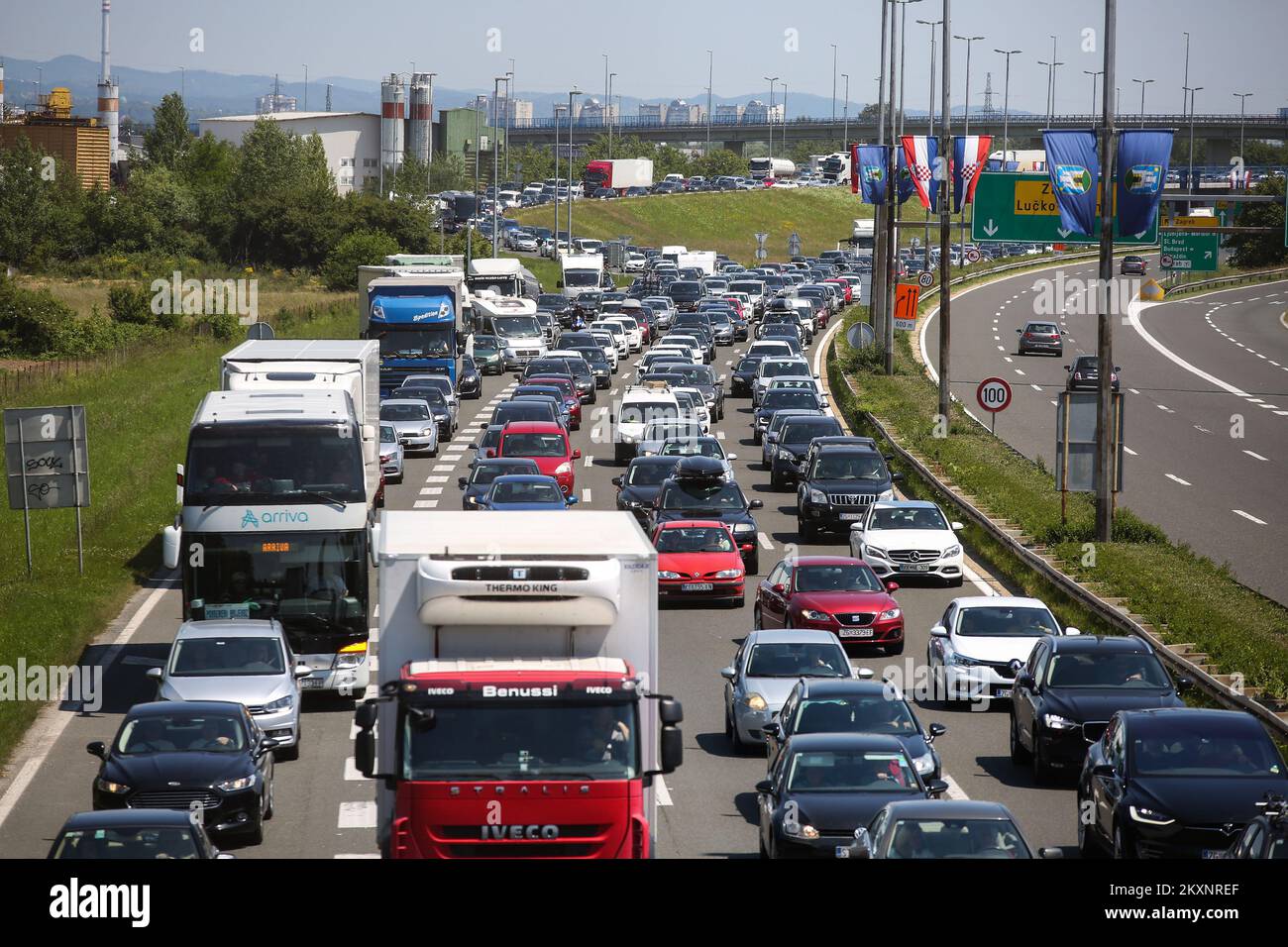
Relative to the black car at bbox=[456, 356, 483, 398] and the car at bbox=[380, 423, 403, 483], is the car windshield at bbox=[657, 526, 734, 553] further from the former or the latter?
the black car at bbox=[456, 356, 483, 398]

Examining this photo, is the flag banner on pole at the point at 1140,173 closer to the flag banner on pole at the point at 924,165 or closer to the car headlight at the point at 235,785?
the flag banner on pole at the point at 924,165

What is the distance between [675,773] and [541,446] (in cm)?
2071

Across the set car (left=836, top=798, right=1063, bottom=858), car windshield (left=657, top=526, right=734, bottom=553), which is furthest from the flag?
car (left=836, top=798, right=1063, bottom=858)

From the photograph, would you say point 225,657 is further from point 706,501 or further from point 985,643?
point 706,501

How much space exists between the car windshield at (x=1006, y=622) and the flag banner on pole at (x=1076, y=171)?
11.4m

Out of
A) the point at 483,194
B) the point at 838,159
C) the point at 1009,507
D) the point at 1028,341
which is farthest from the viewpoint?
the point at 838,159

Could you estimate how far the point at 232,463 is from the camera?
24.8 m

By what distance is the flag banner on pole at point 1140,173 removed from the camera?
3347 cm

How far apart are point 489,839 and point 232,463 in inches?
508

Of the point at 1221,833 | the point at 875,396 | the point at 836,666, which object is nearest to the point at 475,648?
the point at 1221,833

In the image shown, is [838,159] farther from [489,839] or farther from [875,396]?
[489,839]

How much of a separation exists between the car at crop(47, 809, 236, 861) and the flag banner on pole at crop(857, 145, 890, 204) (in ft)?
162

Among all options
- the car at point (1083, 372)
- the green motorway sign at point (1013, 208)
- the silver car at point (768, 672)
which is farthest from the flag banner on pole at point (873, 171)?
the silver car at point (768, 672)

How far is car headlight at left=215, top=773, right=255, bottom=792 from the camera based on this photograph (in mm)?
18359
